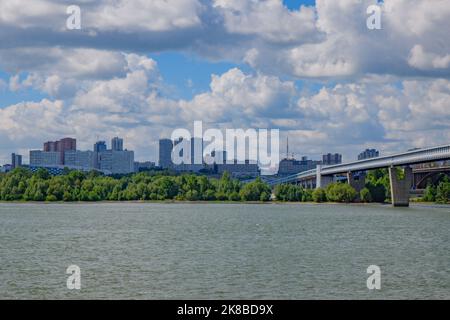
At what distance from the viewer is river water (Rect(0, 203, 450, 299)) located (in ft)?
127

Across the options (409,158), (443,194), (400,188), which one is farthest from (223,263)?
(443,194)

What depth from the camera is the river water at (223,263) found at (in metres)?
38.6

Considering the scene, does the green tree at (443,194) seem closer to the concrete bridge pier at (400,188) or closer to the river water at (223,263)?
the concrete bridge pier at (400,188)

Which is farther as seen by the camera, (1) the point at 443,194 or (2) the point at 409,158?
(1) the point at 443,194

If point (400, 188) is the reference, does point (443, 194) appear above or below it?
below

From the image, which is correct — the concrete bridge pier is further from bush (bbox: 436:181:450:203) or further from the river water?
the river water

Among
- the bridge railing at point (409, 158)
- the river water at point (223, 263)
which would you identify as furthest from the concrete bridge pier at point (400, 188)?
the river water at point (223, 263)

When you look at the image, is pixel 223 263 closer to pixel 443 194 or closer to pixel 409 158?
pixel 409 158

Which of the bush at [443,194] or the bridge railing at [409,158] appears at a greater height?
the bridge railing at [409,158]

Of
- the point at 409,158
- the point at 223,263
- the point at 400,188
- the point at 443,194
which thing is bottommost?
the point at 223,263

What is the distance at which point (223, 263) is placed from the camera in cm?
4966

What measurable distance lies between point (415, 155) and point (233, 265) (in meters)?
107
